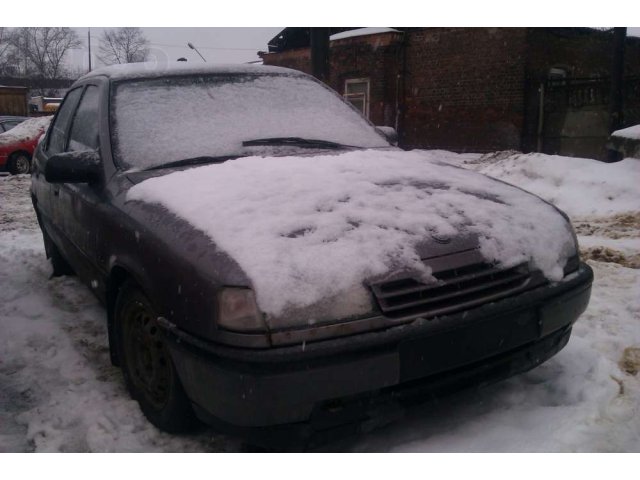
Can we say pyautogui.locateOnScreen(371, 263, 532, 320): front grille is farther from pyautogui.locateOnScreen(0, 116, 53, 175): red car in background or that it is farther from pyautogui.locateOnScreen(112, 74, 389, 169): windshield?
pyautogui.locateOnScreen(0, 116, 53, 175): red car in background

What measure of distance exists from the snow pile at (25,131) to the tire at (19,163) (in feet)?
1.18

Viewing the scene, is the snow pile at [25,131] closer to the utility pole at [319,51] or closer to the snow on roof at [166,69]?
the utility pole at [319,51]

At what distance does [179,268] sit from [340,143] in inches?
63.7

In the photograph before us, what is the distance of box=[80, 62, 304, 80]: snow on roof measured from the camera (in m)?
3.38

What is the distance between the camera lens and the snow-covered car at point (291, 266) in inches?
74.4

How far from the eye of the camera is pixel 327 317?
1.89m

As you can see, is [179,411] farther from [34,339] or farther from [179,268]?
[34,339]

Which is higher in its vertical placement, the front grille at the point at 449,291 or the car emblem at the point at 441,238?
the car emblem at the point at 441,238

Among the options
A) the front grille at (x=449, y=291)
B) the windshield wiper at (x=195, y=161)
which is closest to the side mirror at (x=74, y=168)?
the windshield wiper at (x=195, y=161)

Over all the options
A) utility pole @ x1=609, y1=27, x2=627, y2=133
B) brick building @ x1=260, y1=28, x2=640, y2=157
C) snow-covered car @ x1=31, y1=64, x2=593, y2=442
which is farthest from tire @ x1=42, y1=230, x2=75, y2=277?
brick building @ x1=260, y1=28, x2=640, y2=157

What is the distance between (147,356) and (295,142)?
1395mm

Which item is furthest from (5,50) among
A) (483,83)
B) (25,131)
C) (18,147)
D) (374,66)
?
(374,66)

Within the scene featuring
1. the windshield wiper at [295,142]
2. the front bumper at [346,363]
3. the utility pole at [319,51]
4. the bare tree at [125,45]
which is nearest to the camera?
the front bumper at [346,363]

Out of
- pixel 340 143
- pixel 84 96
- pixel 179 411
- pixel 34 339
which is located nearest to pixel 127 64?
pixel 84 96
